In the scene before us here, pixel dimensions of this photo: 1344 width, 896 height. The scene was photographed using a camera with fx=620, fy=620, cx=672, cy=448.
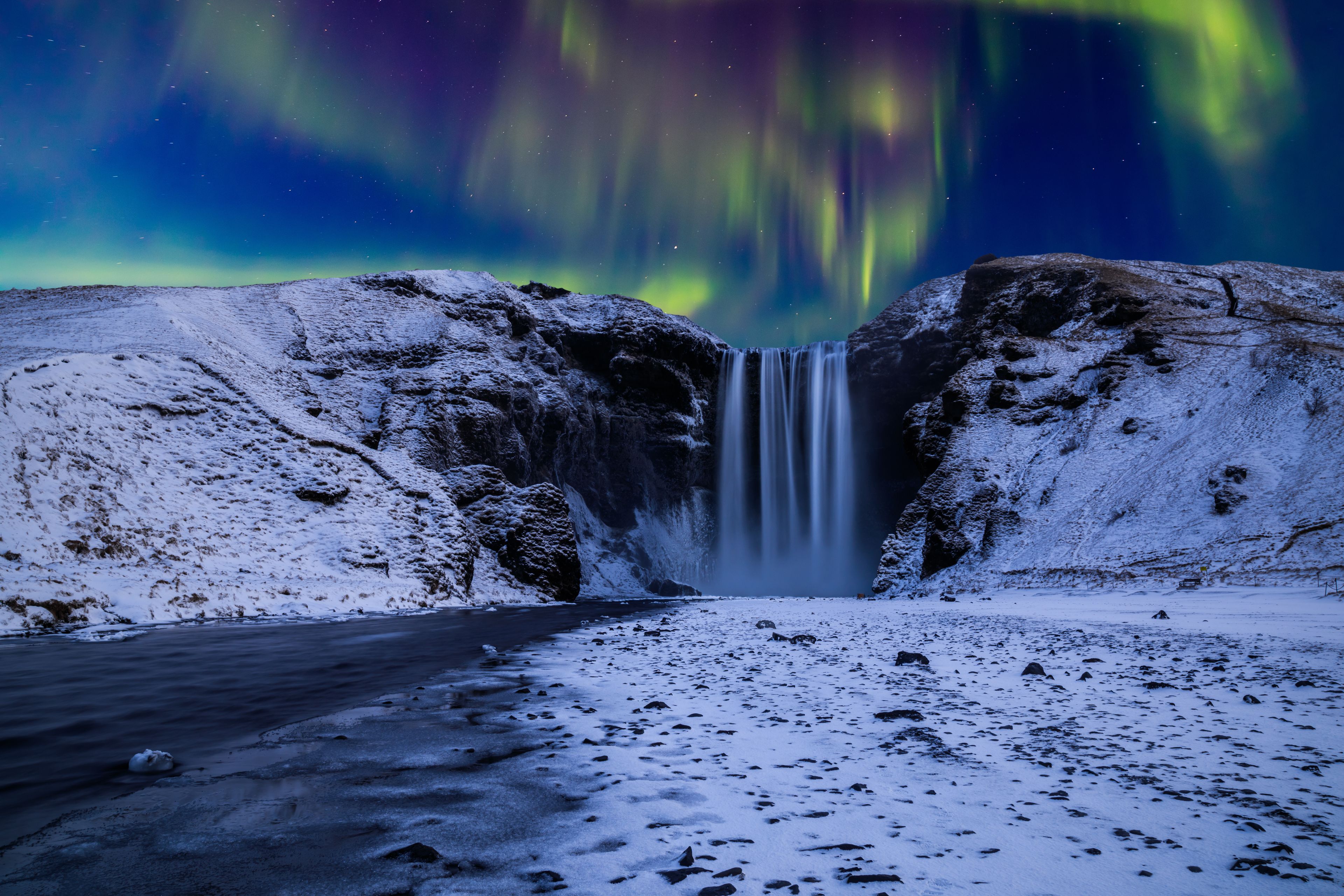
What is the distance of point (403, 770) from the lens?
13.8 feet

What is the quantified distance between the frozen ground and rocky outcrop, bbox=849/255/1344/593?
902 inches

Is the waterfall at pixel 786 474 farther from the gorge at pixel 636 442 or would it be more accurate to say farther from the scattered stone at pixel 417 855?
the scattered stone at pixel 417 855

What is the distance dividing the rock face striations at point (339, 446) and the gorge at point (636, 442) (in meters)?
0.15

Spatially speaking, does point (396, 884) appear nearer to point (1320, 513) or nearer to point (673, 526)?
point (1320, 513)

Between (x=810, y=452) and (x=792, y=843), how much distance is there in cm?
5430

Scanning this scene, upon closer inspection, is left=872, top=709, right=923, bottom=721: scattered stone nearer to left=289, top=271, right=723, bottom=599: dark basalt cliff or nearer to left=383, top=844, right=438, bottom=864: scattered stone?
left=383, top=844, right=438, bottom=864: scattered stone

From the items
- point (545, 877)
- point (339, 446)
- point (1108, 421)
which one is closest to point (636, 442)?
point (339, 446)

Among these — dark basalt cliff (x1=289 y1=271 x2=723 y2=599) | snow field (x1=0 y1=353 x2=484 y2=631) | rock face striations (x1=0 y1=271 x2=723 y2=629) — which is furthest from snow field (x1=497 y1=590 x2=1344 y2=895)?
dark basalt cliff (x1=289 y1=271 x2=723 y2=599)

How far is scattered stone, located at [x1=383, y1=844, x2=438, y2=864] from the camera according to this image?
2814 millimetres

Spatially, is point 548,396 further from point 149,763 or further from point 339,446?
point 149,763

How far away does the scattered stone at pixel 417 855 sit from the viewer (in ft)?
9.23

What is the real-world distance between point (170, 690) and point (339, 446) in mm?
23873

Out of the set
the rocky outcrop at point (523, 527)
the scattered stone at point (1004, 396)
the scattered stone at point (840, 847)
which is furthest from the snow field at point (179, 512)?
the scattered stone at point (1004, 396)

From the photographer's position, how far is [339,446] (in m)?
28.7
